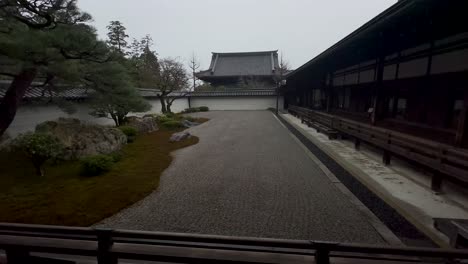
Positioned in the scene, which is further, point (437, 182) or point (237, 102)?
point (237, 102)

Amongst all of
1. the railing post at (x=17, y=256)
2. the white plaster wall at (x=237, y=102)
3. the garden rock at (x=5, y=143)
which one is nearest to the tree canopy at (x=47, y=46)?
the garden rock at (x=5, y=143)

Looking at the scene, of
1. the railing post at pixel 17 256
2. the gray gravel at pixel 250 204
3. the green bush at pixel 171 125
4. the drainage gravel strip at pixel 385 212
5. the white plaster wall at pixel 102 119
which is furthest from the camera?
the green bush at pixel 171 125

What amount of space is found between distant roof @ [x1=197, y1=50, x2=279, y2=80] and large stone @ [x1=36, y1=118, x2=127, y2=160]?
89.4ft

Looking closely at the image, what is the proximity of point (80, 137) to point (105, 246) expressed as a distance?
6.59 m

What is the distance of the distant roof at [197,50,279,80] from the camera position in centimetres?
3469

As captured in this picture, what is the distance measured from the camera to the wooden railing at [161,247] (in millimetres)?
1894

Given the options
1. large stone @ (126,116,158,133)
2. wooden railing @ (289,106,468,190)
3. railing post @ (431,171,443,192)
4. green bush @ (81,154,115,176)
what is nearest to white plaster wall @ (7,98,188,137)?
large stone @ (126,116,158,133)

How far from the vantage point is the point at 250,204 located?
4375 mm

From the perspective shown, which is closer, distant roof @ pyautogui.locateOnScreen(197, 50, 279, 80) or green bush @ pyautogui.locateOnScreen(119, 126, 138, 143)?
green bush @ pyautogui.locateOnScreen(119, 126, 138, 143)

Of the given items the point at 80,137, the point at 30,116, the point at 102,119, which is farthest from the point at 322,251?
the point at 102,119

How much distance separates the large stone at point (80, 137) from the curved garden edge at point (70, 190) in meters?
0.50

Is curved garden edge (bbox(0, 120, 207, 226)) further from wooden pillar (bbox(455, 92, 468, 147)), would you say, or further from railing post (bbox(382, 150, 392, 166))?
wooden pillar (bbox(455, 92, 468, 147))

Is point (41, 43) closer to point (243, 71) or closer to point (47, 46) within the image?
point (47, 46)

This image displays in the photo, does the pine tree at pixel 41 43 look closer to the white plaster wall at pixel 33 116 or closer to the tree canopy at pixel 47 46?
the tree canopy at pixel 47 46
